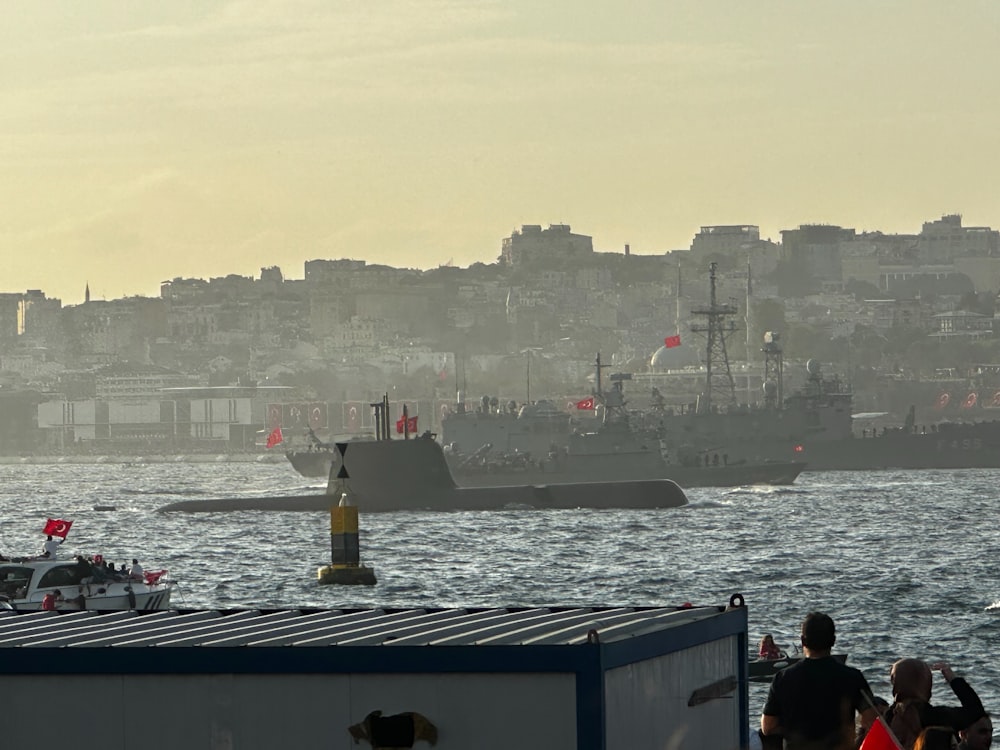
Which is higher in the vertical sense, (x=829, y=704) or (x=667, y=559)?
(x=829, y=704)

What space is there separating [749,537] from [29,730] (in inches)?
2162

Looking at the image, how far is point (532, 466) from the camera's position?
344ft

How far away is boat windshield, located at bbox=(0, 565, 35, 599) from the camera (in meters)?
30.2

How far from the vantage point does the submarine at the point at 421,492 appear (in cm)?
7256

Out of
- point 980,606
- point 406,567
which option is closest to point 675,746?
point 980,606

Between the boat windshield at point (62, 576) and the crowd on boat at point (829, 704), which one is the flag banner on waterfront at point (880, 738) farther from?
the boat windshield at point (62, 576)

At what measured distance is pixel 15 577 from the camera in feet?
100.0

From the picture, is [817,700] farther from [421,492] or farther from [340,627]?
[421,492]

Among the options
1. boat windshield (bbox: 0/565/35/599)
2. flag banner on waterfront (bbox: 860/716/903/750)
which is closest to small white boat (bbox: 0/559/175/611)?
boat windshield (bbox: 0/565/35/599)

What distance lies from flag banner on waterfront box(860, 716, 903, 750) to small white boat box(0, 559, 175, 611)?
22016mm

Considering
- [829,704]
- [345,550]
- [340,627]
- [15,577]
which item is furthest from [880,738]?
[345,550]

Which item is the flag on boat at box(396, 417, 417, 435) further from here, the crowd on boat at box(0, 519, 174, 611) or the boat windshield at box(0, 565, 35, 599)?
the boat windshield at box(0, 565, 35, 599)

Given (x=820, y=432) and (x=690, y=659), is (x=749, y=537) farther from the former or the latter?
(x=820, y=432)

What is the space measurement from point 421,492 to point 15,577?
1774 inches
